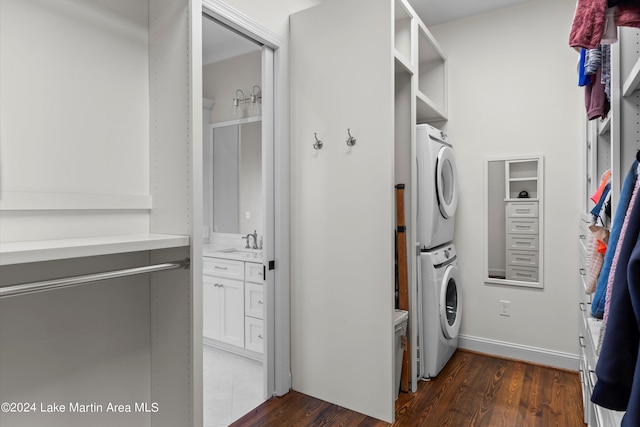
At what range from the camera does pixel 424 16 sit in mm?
3354

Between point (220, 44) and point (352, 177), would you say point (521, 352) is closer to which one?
point (352, 177)

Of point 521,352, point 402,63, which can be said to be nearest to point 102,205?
point 402,63

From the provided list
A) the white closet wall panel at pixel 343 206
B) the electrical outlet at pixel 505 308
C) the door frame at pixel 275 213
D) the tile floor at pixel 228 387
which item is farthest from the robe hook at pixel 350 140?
the electrical outlet at pixel 505 308

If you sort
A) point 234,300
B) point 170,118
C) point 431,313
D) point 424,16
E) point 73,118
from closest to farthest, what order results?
point 73,118 → point 170,118 → point 431,313 → point 234,300 → point 424,16

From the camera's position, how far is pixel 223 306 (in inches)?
123

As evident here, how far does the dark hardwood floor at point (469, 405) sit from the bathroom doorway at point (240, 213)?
23 cm

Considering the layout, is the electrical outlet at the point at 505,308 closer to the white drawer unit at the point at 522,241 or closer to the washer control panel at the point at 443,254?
the white drawer unit at the point at 522,241

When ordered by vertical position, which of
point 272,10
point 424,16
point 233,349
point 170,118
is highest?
point 424,16

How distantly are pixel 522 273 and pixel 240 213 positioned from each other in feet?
7.90

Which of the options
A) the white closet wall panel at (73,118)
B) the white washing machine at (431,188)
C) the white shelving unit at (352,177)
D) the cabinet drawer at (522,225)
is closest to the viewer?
the white closet wall panel at (73,118)

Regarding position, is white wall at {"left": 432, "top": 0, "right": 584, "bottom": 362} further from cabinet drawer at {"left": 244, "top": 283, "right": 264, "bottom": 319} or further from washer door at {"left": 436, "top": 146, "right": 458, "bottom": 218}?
cabinet drawer at {"left": 244, "top": 283, "right": 264, "bottom": 319}

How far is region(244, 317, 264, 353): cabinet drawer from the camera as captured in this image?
2924mm

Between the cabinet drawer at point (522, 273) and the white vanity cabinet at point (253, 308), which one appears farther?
the cabinet drawer at point (522, 273)

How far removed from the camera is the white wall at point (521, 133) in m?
2.96
